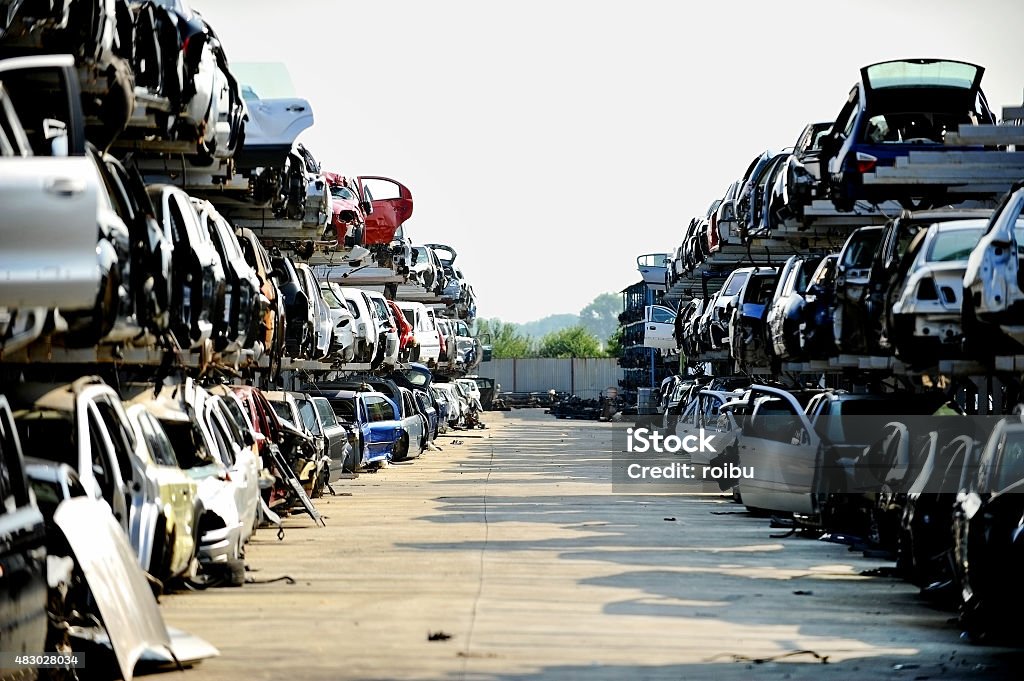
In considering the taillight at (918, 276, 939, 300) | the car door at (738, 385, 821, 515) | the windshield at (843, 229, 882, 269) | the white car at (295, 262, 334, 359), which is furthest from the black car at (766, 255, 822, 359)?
the white car at (295, 262, 334, 359)

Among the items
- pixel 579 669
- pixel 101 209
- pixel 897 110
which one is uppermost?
pixel 897 110

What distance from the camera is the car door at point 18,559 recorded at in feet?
26.2

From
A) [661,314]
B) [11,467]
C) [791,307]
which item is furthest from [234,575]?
[661,314]

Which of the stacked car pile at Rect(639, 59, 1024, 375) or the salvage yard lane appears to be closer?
the salvage yard lane

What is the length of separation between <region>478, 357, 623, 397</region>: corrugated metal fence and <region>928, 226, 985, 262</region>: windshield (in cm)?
9814

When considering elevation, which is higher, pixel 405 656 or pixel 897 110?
pixel 897 110

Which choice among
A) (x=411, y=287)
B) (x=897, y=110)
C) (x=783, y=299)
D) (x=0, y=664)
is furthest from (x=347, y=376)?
(x=0, y=664)

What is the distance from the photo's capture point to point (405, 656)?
1107 cm

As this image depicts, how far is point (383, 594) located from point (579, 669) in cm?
425

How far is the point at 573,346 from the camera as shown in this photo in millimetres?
174125

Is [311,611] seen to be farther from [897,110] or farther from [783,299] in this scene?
[783,299]

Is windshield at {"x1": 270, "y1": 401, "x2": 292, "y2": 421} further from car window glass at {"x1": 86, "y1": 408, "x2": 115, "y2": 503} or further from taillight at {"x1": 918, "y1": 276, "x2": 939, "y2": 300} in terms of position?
car window glass at {"x1": 86, "y1": 408, "x2": 115, "y2": 503}

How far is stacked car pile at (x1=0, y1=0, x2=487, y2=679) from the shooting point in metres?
9.31

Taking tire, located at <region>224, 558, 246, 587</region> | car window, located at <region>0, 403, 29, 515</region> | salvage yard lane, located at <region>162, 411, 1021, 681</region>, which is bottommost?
salvage yard lane, located at <region>162, 411, 1021, 681</region>
